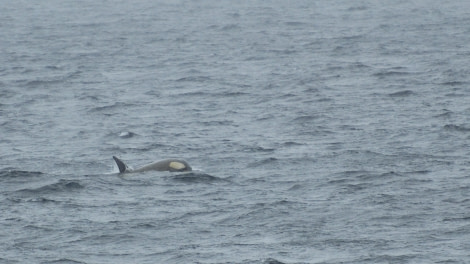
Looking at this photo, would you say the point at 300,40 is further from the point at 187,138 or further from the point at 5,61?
the point at 187,138

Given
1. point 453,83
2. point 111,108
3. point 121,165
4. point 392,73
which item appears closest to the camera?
point 121,165

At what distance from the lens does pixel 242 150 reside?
35.2m

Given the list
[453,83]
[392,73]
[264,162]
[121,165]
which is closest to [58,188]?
[121,165]

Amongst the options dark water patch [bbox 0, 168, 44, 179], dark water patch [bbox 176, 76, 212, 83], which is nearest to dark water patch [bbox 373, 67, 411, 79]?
dark water patch [bbox 176, 76, 212, 83]

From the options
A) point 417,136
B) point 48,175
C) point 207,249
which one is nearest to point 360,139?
point 417,136

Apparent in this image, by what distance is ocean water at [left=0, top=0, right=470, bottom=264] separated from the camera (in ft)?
83.5

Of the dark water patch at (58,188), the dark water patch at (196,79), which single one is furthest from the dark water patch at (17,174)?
the dark water patch at (196,79)

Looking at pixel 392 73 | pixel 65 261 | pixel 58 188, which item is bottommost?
pixel 392 73

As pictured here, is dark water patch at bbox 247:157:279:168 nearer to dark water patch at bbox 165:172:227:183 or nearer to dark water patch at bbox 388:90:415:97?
dark water patch at bbox 165:172:227:183

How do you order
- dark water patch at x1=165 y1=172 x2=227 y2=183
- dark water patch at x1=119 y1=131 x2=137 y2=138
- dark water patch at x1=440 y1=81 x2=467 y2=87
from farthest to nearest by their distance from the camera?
dark water patch at x1=440 y1=81 x2=467 y2=87 → dark water patch at x1=119 y1=131 x2=137 y2=138 → dark water patch at x1=165 y1=172 x2=227 y2=183

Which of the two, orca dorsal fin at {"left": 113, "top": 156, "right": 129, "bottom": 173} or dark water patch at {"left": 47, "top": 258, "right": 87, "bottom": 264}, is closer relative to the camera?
dark water patch at {"left": 47, "top": 258, "right": 87, "bottom": 264}

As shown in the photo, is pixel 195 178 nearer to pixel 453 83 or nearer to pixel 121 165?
pixel 121 165

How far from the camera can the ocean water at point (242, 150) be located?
83.5ft

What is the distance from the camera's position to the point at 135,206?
28.5 metres
